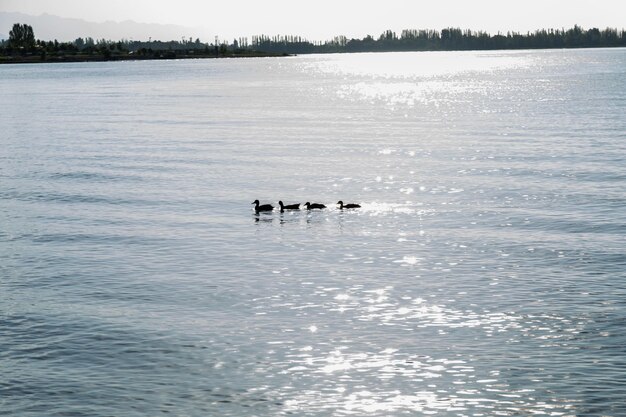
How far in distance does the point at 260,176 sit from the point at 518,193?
1996 centimetres

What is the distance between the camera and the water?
27672mm

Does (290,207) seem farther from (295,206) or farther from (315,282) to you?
(315,282)

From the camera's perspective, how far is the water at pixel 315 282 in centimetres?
2767

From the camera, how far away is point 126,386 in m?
28.0

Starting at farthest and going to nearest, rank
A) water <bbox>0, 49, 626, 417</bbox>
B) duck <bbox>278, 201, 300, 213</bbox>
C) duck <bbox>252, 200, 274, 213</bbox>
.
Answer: duck <bbox>278, 201, 300, 213</bbox> → duck <bbox>252, 200, 274, 213</bbox> → water <bbox>0, 49, 626, 417</bbox>

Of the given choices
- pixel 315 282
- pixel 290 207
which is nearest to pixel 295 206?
pixel 290 207

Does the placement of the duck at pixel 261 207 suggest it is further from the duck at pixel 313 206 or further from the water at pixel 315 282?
the duck at pixel 313 206

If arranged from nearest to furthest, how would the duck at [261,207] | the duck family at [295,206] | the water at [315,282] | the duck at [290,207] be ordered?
the water at [315,282] < the duck at [261,207] < the duck family at [295,206] < the duck at [290,207]

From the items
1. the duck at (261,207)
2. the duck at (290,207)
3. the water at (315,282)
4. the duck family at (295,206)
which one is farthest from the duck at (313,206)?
the duck at (261,207)

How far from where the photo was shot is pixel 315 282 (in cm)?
3912

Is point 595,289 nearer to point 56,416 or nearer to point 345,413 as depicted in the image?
point 345,413

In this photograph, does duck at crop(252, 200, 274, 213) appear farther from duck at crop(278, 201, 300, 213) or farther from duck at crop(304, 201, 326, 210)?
duck at crop(304, 201, 326, 210)

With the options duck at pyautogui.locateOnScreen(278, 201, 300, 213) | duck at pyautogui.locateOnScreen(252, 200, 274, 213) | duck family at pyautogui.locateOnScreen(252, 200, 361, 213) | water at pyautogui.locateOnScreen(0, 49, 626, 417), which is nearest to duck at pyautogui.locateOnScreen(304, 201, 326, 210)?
duck family at pyautogui.locateOnScreen(252, 200, 361, 213)

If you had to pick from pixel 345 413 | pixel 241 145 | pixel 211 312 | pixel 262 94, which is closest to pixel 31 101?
pixel 262 94
